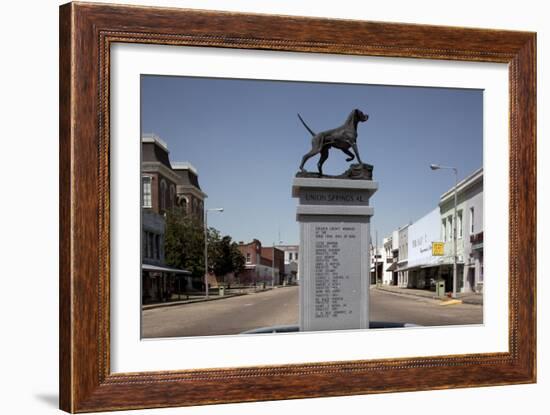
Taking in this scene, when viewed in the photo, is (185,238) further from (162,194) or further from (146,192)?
(146,192)

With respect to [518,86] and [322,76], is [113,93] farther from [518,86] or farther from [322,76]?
[518,86]

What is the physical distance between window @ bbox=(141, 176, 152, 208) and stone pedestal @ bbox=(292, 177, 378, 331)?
1.80m

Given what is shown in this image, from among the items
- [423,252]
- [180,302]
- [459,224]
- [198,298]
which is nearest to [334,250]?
[423,252]

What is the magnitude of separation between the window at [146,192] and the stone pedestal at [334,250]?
1.80m

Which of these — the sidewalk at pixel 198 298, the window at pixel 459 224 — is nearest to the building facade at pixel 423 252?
the window at pixel 459 224

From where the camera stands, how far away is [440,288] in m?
8.30

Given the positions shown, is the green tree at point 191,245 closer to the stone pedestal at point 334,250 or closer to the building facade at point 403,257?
the stone pedestal at point 334,250

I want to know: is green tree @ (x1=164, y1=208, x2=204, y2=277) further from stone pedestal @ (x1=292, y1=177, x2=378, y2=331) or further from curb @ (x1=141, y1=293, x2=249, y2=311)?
stone pedestal @ (x1=292, y1=177, x2=378, y2=331)

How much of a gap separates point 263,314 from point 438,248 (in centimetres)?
197

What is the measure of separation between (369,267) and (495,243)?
4.83 ft

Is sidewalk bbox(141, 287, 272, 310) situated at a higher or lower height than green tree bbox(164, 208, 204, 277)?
lower

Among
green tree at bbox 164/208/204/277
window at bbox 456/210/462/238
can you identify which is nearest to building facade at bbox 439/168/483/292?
window at bbox 456/210/462/238

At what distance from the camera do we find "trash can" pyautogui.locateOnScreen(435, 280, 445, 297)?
8.19 meters

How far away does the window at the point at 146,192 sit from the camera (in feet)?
22.9
